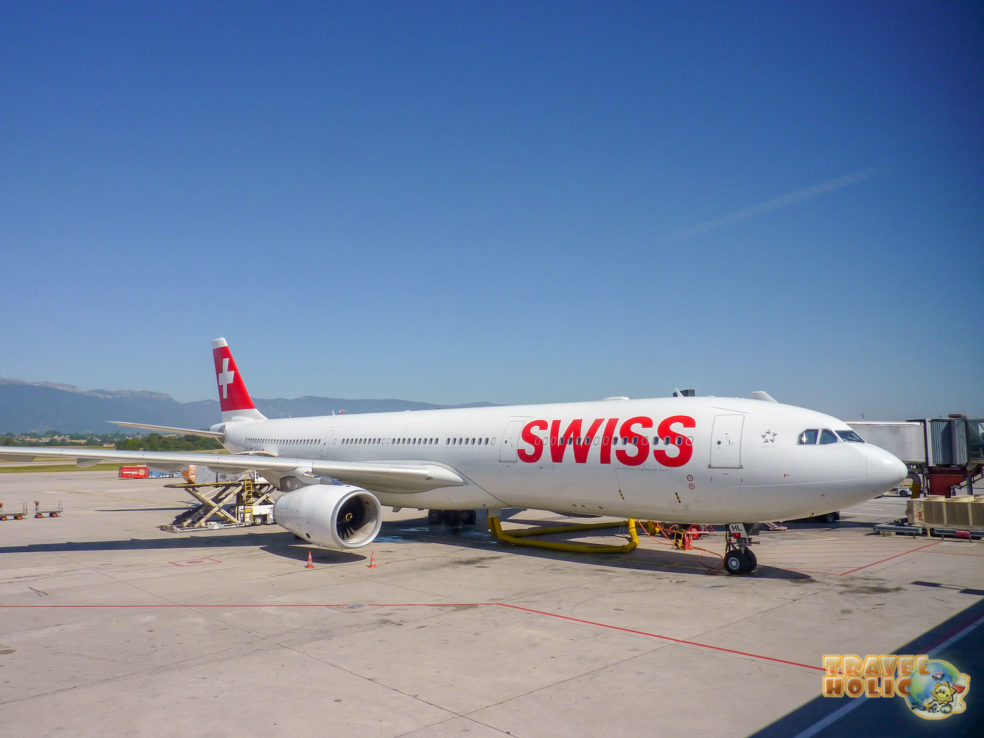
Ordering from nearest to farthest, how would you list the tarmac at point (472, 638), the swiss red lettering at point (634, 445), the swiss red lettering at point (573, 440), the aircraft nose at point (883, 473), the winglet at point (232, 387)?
1. the tarmac at point (472, 638)
2. the aircraft nose at point (883, 473)
3. the swiss red lettering at point (634, 445)
4. the swiss red lettering at point (573, 440)
5. the winglet at point (232, 387)

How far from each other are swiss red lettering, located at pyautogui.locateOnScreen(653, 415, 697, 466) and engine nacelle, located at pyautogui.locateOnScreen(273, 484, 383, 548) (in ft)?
24.1

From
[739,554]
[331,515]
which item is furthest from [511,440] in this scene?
[739,554]

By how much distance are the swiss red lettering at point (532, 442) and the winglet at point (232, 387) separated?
1851 cm

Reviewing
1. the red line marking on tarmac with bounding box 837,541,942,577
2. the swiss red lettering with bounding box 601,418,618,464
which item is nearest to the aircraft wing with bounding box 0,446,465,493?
the swiss red lettering with bounding box 601,418,618,464

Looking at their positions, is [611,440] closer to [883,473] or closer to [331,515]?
[883,473]

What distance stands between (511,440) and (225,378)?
20.0 metres

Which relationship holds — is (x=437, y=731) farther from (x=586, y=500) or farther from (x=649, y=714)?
(x=586, y=500)

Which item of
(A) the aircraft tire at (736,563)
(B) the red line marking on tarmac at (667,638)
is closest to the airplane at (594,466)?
(A) the aircraft tire at (736,563)

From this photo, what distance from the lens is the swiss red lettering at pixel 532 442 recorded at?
55.5ft

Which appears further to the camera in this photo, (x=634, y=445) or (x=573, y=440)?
(x=573, y=440)

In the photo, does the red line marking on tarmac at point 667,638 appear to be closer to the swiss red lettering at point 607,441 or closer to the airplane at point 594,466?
the airplane at point 594,466

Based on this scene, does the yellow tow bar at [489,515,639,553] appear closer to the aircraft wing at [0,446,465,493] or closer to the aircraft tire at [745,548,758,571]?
the aircraft wing at [0,446,465,493]

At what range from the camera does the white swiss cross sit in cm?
3212

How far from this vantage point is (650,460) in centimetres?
1470
